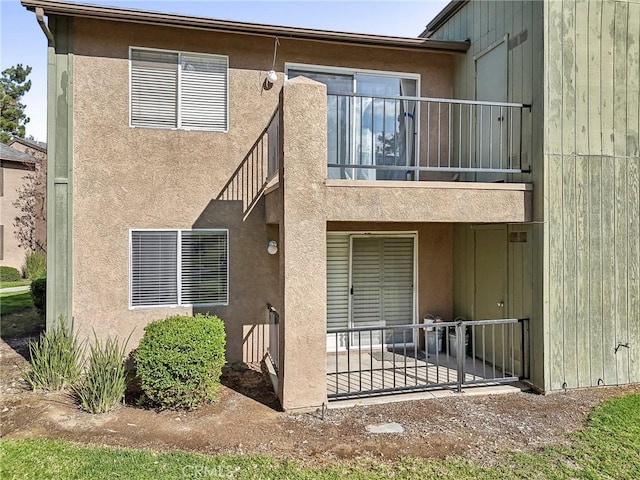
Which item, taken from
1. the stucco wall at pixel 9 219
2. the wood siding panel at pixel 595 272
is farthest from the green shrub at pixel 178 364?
the stucco wall at pixel 9 219

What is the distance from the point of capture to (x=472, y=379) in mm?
7293

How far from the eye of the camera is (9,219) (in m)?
21.3

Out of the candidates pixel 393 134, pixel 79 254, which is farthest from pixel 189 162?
pixel 393 134

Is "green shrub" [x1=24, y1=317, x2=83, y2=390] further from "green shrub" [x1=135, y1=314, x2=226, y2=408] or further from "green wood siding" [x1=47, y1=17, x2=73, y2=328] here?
"green shrub" [x1=135, y1=314, x2=226, y2=408]

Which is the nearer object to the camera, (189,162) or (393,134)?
(189,162)

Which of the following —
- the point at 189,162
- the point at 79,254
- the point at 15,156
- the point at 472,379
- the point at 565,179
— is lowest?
the point at 472,379

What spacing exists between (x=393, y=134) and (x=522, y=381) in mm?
5365

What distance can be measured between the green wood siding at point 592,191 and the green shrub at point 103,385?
6611 mm

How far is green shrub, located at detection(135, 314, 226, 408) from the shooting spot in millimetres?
5938

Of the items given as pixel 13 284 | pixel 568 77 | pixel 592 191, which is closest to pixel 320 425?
pixel 592 191

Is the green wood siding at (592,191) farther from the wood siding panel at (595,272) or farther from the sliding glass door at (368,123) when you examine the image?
the sliding glass door at (368,123)

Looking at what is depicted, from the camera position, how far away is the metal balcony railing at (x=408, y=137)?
813 centimetres

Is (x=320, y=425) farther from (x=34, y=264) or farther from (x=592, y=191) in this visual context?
(x=34, y=264)

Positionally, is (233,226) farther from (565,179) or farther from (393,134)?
(565,179)
